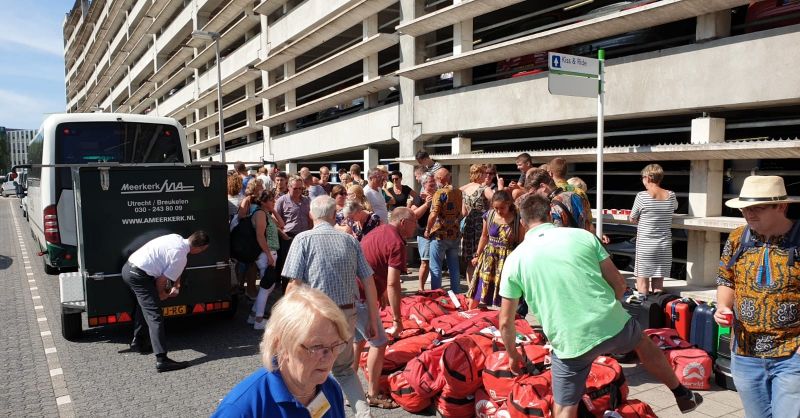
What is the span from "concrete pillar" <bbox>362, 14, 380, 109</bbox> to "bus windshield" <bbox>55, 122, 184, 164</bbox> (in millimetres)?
9298

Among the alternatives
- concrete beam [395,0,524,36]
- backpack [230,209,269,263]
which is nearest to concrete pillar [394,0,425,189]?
concrete beam [395,0,524,36]

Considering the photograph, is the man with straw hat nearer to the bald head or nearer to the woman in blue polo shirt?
the woman in blue polo shirt

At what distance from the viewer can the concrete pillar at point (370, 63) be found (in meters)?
19.0

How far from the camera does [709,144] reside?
27.4ft

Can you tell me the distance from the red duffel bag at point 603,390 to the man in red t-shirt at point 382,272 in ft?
5.30

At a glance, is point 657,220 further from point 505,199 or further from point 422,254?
point 422,254

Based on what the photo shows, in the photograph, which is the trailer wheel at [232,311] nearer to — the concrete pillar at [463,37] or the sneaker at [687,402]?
the sneaker at [687,402]

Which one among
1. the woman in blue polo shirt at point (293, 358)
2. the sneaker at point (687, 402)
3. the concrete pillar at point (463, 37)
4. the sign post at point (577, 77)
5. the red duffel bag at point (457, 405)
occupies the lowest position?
the red duffel bag at point (457, 405)

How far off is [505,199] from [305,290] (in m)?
4.72

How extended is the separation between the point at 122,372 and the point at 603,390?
479cm

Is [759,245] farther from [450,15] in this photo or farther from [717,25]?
[450,15]

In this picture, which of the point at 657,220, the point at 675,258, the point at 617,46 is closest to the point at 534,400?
the point at 657,220

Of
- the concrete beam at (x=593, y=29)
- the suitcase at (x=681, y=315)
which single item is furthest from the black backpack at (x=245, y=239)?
the concrete beam at (x=593, y=29)

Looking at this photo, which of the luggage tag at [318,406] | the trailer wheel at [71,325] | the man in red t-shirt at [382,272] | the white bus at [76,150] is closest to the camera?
the luggage tag at [318,406]
